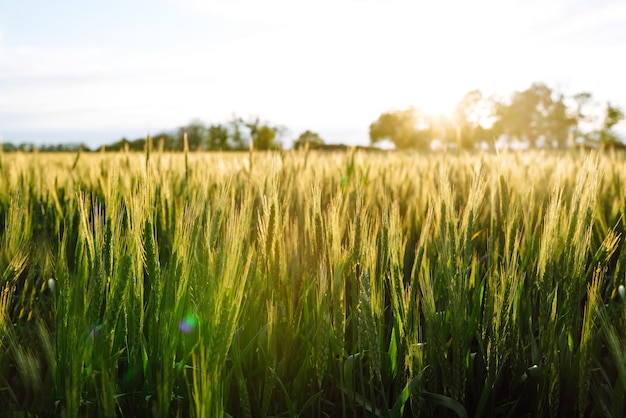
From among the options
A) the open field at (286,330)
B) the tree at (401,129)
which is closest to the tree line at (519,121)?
the tree at (401,129)

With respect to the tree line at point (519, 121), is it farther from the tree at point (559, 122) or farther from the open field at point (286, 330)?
the open field at point (286, 330)

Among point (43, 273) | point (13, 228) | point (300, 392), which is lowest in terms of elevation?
point (300, 392)

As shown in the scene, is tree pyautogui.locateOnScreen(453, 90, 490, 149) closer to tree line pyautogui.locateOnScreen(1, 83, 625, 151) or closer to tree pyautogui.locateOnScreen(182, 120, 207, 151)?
tree line pyautogui.locateOnScreen(1, 83, 625, 151)

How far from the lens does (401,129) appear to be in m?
48.4

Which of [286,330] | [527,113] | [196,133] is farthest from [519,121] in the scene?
[286,330]

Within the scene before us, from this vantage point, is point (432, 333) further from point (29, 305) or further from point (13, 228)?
point (13, 228)

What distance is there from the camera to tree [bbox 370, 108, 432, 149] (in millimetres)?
46812

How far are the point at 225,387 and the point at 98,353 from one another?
9.1 inches

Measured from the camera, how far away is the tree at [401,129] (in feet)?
154

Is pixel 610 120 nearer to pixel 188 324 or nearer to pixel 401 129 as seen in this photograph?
pixel 401 129

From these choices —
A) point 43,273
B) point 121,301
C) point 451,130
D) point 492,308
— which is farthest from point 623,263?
point 451,130

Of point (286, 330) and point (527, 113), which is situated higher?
point (527, 113)

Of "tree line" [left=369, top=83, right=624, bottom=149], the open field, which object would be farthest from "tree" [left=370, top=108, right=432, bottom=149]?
the open field

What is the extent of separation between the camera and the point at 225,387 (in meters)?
0.83
